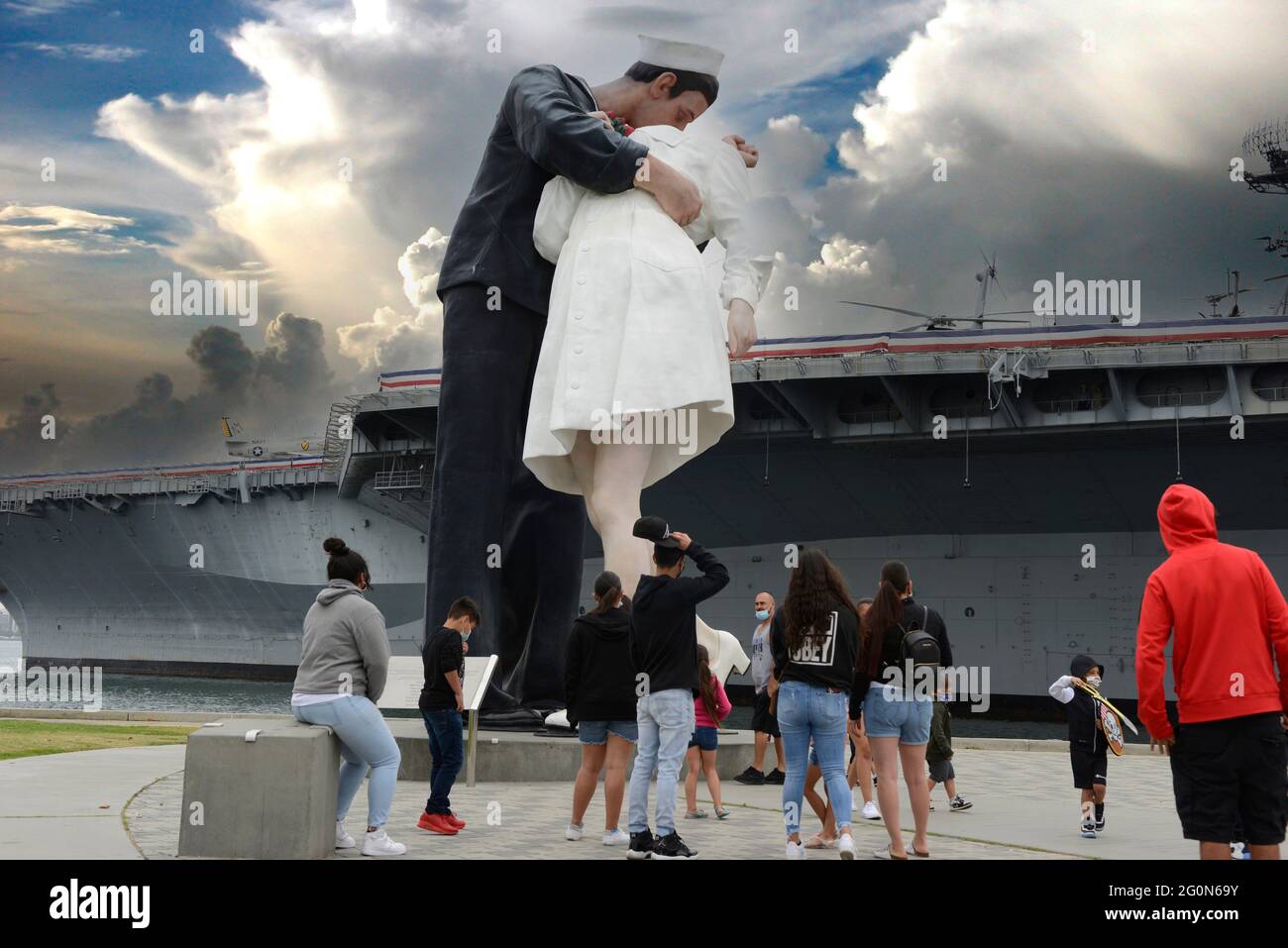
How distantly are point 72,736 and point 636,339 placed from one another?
916 cm

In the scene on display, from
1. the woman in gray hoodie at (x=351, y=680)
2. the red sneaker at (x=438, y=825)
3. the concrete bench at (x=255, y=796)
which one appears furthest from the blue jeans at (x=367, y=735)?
the red sneaker at (x=438, y=825)

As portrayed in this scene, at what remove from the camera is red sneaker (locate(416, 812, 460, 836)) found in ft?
19.0

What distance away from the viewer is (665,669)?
17.5 feet

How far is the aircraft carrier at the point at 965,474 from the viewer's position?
78.5 ft

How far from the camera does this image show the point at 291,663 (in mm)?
44406

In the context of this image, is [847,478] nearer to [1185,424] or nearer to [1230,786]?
[1185,424]

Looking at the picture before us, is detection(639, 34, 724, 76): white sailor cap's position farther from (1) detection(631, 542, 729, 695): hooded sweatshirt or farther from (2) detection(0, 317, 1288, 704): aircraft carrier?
(2) detection(0, 317, 1288, 704): aircraft carrier

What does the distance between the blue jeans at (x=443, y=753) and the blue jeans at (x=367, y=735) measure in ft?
2.36

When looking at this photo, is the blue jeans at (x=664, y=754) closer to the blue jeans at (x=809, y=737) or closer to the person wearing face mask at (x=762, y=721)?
the blue jeans at (x=809, y=737)

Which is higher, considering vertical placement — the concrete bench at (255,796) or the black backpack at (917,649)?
the black backpack at (917,649)

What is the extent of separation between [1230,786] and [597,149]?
4.68 metres

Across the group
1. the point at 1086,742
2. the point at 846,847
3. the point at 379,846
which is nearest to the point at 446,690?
the point at 379,846

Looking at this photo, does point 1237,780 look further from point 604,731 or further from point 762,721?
point 762,721
